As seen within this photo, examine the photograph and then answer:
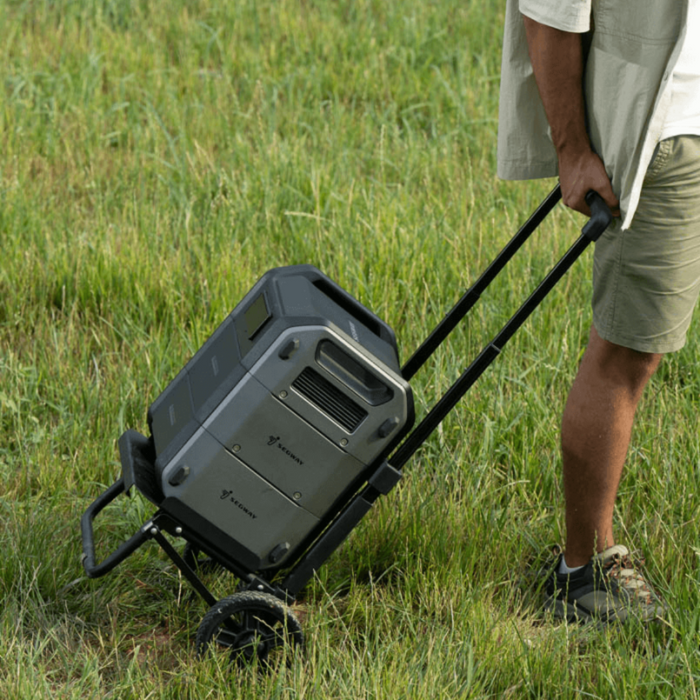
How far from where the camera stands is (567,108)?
85.7 inches

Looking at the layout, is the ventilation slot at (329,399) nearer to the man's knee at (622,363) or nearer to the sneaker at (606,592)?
the man's knee at (622,363)

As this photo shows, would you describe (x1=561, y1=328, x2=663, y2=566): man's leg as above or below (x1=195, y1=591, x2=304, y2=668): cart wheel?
above

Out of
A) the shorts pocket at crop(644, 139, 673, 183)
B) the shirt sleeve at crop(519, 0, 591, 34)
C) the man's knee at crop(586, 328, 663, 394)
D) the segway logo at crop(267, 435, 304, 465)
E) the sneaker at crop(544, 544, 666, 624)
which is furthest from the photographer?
the sneaker at crop(544, 544, 666, 624)

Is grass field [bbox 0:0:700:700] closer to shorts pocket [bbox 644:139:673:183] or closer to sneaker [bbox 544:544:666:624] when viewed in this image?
sneaker [bbox 544:544:666:624]

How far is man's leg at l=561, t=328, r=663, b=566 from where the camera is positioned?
2.43m

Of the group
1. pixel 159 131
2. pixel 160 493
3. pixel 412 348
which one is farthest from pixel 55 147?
pixel 160 493

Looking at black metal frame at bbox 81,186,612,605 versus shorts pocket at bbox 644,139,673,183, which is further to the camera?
black metal frame at bbox 81,186,612,605

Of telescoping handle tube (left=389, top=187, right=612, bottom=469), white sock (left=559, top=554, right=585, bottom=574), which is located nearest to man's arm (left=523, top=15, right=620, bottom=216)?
telescoping handle tube (left=389, top=187, right=612, bottom=469)

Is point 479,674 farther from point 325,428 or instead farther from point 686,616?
point 325,428

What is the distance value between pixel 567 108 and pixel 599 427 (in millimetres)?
797

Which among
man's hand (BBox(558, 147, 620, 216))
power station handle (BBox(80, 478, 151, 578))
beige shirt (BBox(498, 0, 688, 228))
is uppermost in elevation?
beige shirt (BBox(498, 0, 688, 228))

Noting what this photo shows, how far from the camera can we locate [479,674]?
2305mm

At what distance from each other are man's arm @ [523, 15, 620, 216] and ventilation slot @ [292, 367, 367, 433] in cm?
69

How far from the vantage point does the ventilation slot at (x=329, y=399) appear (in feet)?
7.21
